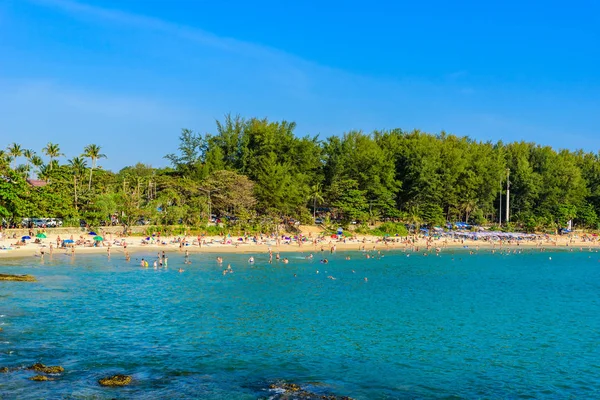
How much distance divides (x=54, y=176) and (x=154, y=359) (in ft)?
212

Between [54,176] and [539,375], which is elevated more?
[54,176]

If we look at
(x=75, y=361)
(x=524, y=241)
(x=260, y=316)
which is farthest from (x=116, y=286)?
(x=524, y=241)

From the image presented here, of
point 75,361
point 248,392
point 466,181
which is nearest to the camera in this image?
point 248,392

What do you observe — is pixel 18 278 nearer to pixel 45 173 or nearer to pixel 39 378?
pixel 39 378

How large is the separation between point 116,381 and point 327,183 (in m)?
85.4

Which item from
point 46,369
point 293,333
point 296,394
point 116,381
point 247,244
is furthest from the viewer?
point 247,244

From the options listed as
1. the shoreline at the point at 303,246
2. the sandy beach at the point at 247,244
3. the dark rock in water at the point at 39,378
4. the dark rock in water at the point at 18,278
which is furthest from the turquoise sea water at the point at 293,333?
the sandy beach at the point at 247,244

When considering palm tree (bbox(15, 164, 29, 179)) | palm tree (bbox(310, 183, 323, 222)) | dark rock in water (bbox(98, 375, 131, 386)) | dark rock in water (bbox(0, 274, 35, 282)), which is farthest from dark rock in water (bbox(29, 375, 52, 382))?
palm tree (bbox(15, 164, 29, 179))

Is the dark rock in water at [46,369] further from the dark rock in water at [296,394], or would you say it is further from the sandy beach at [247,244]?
the sandy beach at [247,244]

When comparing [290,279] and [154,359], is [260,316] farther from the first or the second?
[290,279]

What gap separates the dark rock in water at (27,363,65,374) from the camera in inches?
846

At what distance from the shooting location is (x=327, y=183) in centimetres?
10431

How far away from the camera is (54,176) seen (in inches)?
3135

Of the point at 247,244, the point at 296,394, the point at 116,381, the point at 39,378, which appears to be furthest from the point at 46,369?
the point at 247,244
